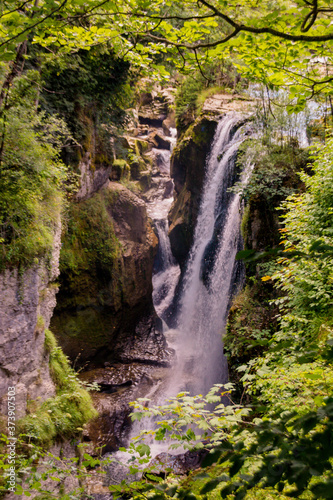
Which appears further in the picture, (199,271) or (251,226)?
(199,271)

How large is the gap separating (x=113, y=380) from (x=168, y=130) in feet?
79.1

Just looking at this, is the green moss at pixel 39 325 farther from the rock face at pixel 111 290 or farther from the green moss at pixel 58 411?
the rock face at pixel 111 290

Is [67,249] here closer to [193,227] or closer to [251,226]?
[251,226]

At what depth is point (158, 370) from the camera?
10883mm

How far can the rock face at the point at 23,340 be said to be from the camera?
4.12 m

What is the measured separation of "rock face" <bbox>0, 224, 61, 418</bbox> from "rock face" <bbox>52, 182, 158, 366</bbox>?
4.32 meters

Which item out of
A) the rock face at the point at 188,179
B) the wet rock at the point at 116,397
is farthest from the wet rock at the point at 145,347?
the rock face at the point at 188,179

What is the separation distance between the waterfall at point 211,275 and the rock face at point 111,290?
2080 millimetres

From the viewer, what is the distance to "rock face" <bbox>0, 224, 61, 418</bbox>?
13.5ft

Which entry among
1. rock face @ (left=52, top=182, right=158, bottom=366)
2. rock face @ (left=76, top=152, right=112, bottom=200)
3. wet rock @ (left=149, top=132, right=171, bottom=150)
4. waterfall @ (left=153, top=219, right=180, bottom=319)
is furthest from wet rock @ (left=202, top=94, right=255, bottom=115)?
wet rock @ (left=149, top=132, right=171, bottom=150)

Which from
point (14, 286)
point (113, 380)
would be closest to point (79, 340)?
point (113, 380)

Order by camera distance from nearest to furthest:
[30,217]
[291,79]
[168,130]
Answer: [291,79] < [30,217] < [168,130]

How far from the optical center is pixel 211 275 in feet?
42.5

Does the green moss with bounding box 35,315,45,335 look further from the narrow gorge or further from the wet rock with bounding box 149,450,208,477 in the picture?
the wet rock with bounding box 149,450,208,477
